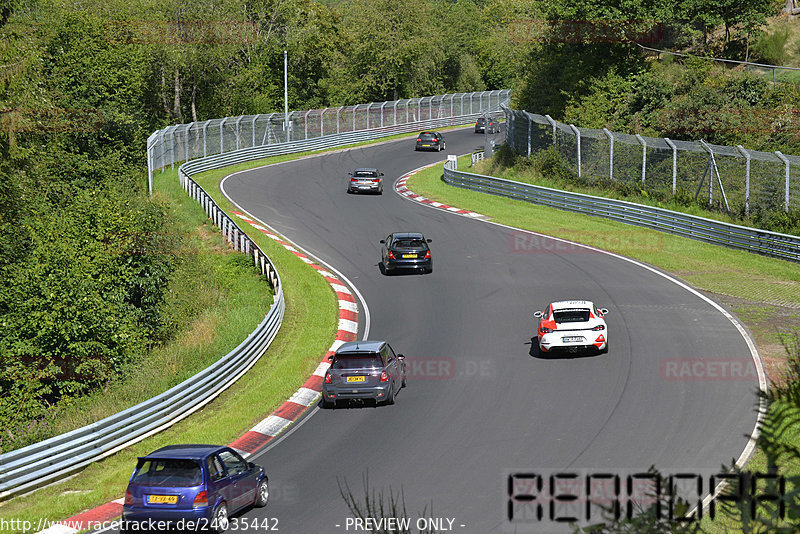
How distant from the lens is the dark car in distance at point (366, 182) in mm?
50625

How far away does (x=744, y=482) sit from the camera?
11.7 feet

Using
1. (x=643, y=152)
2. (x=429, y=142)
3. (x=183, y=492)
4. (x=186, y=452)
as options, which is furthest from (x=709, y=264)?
(x=429, y=142)

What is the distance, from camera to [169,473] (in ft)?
43.9

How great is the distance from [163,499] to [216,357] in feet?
41.6

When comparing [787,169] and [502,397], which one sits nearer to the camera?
[502,397]

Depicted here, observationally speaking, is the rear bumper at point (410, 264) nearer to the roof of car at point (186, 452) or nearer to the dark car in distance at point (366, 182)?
the dark car in distance at point (366, 182)

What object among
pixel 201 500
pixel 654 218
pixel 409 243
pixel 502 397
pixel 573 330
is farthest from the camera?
pixel 654 218

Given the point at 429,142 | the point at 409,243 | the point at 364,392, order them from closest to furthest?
the point at 364,392
the point at 409,243
the point at 429,142

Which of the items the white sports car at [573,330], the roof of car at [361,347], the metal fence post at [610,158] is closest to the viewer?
the roof of car at [361,347]

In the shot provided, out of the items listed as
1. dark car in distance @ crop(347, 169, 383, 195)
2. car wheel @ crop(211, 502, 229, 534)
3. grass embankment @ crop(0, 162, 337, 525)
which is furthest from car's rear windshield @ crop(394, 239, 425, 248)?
car wheel @ crop(211, 502, 229, 534)

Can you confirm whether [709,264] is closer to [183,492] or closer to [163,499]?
[183,492]

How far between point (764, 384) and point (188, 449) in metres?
12.7

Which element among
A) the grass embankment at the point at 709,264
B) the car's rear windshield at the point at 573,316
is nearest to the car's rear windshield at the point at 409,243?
the grass embankment at the point at 709,264

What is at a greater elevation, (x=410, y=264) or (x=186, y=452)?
(x=186, y=452)
